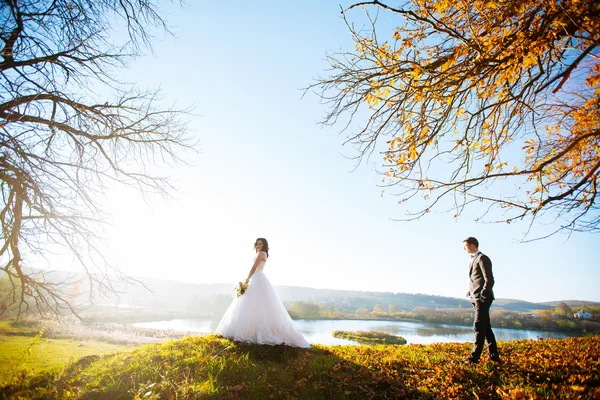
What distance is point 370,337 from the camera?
63.9 feet

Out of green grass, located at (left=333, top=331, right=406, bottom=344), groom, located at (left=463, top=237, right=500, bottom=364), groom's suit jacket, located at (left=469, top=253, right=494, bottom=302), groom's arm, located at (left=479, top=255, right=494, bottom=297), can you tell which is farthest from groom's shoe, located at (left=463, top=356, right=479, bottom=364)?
green grass, located at (left=333, top=331, right=406, bottom=344)

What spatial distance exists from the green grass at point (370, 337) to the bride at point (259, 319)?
13.3 metres

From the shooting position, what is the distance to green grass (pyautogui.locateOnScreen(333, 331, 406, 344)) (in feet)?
58.0

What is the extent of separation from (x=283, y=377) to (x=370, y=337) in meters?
17.5

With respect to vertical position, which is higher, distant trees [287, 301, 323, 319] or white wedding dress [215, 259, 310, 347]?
white wedding dress [215, 259, 310, 347]

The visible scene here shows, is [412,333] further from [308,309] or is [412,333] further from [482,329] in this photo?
[482,329]

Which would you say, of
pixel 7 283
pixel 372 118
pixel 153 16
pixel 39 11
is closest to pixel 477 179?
pixel 372 118

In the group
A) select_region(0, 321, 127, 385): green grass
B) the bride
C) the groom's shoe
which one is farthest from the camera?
the bride

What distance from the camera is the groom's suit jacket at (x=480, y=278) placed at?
529cm

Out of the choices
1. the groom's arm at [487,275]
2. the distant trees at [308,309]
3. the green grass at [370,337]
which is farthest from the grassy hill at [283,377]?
the distant trees at [308,309]

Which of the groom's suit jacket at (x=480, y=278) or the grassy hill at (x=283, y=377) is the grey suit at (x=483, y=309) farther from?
the grassy hill at (x=283, y=377)

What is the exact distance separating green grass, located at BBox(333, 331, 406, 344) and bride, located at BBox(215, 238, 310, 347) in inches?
524

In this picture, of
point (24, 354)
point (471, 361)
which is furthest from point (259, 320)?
point (471, 361)

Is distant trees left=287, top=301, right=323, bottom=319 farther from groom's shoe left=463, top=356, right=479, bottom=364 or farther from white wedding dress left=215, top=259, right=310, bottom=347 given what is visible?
groom's shoe left=463, top=356, right=479, bottom=364
